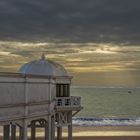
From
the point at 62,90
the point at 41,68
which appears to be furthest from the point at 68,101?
the point at 41,68

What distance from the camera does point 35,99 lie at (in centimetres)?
2650

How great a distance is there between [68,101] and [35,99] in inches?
391

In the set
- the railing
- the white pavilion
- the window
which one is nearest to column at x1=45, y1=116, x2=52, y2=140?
the white pavilion

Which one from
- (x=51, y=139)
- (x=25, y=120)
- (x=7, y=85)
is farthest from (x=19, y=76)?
(x=51, y=139)

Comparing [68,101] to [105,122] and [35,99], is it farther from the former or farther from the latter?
[105,122]

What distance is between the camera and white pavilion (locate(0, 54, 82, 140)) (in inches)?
878

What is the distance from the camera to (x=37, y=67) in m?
34.1

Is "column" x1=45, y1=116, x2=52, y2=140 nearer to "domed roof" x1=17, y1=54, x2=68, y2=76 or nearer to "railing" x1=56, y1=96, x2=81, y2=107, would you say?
"railing" x1=56, y1=96, x2=81, y2=107

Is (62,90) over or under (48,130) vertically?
over

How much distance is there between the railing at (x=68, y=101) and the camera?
1364 inches

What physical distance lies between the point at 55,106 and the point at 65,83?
3123 millimetres

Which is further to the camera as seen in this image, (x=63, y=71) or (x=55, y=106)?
(x=63, y=71)

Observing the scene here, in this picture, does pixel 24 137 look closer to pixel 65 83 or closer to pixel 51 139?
pixel 51 139

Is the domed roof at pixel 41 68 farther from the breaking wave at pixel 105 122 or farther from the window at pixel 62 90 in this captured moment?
the breaking wave at pixel 105 122
